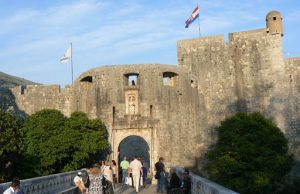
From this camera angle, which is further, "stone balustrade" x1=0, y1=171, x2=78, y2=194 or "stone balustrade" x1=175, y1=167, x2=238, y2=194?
"stone balustrade" x1=0, y1=171, x2=78, y2=194

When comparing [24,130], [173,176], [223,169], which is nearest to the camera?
[173,176]

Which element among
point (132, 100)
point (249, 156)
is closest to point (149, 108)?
point (132, 100)

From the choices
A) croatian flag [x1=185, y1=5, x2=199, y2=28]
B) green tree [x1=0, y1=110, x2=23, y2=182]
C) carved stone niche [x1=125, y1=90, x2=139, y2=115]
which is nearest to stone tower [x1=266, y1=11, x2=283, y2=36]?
croatian flag [x1=185, y1=5, x2=199, y2=28]

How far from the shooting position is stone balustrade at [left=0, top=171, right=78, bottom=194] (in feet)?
32.4

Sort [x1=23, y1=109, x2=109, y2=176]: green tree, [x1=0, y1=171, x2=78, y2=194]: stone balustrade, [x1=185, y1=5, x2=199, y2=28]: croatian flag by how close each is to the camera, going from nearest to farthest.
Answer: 1. [x1=0, y1=171, x2=78, y2=194]: stone balustrade
2. [x1=23, y1=109, x2=109, y2=176]: green tree
3. [x1=185, y1=5, x2=199, y2=28]: croatian flag

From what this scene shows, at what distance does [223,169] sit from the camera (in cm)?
1998

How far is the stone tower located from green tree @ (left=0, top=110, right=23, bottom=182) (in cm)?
1648

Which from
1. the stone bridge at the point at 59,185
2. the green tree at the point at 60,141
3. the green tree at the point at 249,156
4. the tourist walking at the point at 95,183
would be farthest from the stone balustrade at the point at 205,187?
the green tree at the point at 60,141

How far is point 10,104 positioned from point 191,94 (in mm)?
11964

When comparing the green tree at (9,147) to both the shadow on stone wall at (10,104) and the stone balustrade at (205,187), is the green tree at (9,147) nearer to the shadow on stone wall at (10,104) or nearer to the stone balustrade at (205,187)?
the shadow on stone wall at (10,104)

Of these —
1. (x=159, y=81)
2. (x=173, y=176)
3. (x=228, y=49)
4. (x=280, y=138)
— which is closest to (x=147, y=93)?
(x=159, y=81)

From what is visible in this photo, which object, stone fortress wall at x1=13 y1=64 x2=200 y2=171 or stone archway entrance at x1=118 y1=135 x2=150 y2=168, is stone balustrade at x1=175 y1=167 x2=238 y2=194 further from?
stone archway entrance at x1=118 y1=135 x2=150 y2=168

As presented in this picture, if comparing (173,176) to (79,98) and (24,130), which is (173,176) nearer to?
(24,130)

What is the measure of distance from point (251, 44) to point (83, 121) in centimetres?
Result: 1151
